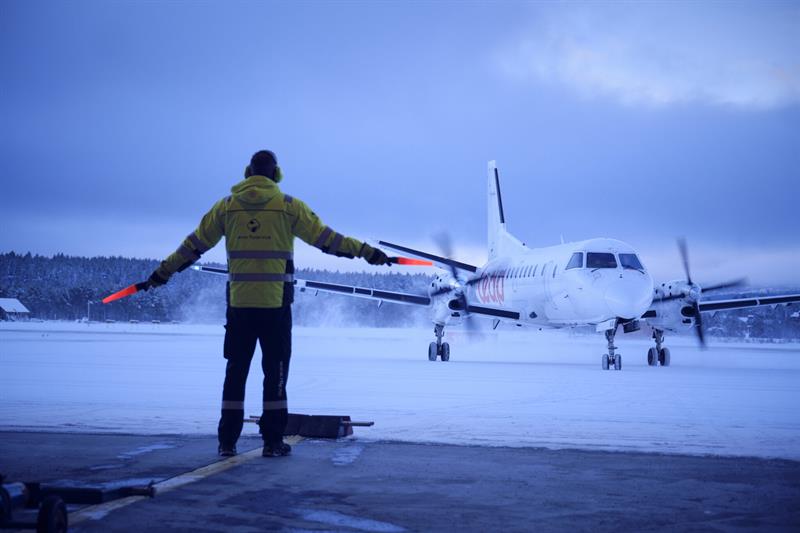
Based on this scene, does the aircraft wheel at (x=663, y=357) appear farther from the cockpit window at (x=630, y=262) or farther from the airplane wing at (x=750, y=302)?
the airplane wing at (x=750, y=302)

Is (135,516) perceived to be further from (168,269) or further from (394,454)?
(168,269)

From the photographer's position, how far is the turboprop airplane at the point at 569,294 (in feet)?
70.4

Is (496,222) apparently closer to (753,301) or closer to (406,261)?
(753,301)

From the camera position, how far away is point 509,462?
19.7ft

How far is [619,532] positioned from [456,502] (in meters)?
0.96

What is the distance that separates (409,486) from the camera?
5059 mm

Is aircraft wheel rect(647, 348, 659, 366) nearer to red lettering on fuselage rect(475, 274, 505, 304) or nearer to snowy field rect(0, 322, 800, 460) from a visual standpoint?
red lettering on fuselage rect(475, 274, 505, 304)

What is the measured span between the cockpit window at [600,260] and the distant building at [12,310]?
9667 cm

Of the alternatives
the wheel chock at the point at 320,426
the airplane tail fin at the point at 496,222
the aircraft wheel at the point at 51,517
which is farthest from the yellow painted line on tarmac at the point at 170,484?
the airplane tail fin at the point at 496,222

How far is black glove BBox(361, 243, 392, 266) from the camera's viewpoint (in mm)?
6797

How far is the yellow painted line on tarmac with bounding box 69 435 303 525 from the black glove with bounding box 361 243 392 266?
5.15 ft

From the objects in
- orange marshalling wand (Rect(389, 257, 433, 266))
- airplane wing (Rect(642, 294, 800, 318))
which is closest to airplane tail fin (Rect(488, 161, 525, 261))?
airplane wing (Rect(642, 294, 800, 318))

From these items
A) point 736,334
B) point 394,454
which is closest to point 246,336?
point 394,454

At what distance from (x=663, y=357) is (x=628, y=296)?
3.77 m
